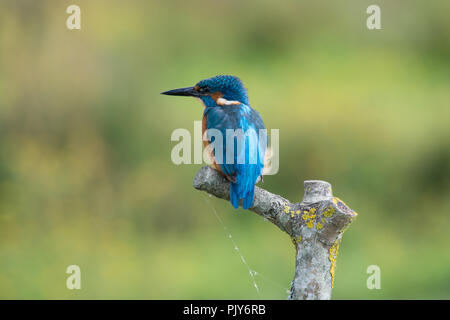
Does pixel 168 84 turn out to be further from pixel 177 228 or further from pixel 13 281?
pixel 13 281

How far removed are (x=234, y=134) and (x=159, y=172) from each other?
1180mm

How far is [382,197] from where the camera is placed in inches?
110

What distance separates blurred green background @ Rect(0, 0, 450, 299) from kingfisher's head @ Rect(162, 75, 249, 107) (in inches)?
35.5

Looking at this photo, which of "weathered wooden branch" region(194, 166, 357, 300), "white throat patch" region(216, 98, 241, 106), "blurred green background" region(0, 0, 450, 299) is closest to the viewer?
"weathered wooden branch" region(194, 166, 357, 300)

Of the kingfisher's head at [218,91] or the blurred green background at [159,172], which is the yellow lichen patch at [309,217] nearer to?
the kingfisher's head at [218,91]

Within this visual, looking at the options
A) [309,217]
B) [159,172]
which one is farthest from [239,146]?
[159,172]

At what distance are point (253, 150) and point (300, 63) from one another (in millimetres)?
2189

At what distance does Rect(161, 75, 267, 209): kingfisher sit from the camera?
1.38 metres

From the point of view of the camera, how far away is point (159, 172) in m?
2.64

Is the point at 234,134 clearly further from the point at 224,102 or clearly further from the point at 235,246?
the point at 235,246

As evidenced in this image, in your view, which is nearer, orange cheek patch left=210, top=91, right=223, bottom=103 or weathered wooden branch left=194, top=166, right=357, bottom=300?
weathered wooden branch left=194, top=166, right=357, bottom=300

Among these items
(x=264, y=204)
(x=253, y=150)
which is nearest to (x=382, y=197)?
(x=253, y=150)

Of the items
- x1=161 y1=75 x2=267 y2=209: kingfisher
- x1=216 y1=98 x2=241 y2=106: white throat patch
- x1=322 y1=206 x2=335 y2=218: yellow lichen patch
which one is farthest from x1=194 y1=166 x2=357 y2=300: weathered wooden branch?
x1=216 y1=98 x2=241 y2=106: white throat patch

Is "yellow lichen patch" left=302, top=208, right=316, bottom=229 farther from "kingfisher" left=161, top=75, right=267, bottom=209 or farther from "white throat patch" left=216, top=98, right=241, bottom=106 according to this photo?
"white throat patch" left=216, top=98, right=241, bottom=106
